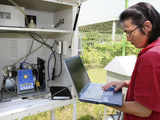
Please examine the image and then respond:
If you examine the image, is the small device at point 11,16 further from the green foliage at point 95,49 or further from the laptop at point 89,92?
the green foliage at point 95,49

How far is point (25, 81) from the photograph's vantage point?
4.06ft

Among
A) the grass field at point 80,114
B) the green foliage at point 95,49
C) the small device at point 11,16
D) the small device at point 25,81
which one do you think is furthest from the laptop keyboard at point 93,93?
the green foliage at point 95,49

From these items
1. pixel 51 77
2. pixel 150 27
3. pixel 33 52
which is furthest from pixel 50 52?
pixel 150 27

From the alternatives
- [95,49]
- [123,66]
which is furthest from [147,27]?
[95,49]

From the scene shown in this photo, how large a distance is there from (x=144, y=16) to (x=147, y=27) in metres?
0.06

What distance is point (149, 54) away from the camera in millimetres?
558

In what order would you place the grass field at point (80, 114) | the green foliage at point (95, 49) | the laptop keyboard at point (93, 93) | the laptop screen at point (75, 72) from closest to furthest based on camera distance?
the laptop keyboard at point (93, 93) < the laptop screen at point (75, 72) < the grass field at point (80, 114) < the green foliage at point (95, 49)

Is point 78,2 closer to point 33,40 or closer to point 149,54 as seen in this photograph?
point 33,40

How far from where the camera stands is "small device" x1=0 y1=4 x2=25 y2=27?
3.37 ft

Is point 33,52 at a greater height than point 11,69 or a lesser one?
greater

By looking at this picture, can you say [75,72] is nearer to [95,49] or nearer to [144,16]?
[144,16]

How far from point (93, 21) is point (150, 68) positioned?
3.60 metres

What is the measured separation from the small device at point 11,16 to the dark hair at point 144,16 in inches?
33.4

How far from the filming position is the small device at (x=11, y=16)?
103 centimetres
